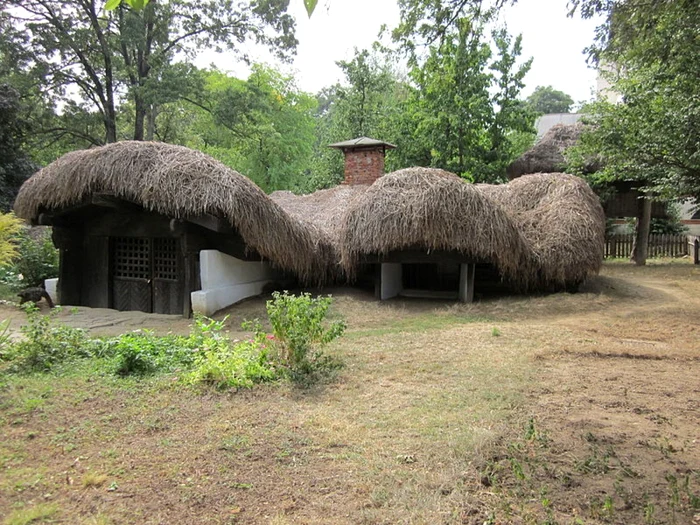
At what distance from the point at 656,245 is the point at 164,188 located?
17.9 m

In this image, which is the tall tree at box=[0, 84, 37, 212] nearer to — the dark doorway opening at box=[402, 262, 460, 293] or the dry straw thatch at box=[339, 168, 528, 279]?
the dry straw thatch at box=[339, 168, 528, 279]

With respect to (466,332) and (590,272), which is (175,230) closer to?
(466,332)

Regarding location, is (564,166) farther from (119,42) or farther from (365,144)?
(119,42)

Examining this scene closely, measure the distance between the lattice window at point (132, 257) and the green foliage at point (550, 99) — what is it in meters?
49.1

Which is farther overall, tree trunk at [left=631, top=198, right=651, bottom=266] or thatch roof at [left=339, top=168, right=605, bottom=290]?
tree trunk at [left=631, top=198, right=651, bottom=266]

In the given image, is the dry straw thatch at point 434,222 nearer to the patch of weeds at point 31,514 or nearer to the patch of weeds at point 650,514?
the patch of weeds at point 650,514

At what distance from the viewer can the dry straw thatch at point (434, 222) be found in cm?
884

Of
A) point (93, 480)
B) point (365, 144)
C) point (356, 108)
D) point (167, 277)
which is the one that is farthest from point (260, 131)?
point (93, 480)

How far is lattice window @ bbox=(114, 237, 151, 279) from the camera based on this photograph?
31.4ft

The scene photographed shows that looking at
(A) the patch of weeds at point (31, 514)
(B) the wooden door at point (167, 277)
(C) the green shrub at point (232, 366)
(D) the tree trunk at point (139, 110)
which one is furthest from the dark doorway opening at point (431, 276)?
(D) the tree trunk at point (139, 110)

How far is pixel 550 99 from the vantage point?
5272cm

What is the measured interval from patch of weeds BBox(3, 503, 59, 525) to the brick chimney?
1236 centimetres

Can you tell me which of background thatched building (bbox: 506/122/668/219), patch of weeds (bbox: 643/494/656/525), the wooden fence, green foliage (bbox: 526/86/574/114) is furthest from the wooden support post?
green foliage (bbox: 526/86/574/114)

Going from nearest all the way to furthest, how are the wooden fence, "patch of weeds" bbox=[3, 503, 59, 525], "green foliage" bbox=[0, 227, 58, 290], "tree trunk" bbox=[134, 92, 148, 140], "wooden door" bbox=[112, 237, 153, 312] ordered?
"patch of weeds" bbox=[3, 503, 59, 525], "wooden door" bbox=[112, 237, 153, 312], "green foliage" bbox=[0, 227, 58, 290], "tree trunk" bbox=[134, 92, 148, 140], the wooden fence
